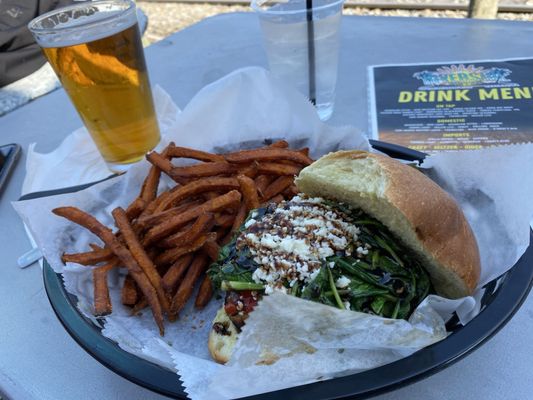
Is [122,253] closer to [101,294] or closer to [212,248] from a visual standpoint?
[101,294]

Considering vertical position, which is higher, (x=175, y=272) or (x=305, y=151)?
(x=305, y=151)

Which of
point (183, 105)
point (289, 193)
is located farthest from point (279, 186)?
point (183, 105)

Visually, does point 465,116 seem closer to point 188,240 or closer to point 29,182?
point 188,240

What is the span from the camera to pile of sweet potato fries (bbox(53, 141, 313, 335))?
3.83ft

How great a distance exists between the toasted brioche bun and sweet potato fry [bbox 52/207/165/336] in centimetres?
14

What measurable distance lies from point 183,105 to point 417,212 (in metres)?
1.47

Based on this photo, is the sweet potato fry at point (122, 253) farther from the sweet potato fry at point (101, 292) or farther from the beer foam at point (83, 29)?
the beer foam at point (83, 29)

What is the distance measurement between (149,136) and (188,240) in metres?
0.69

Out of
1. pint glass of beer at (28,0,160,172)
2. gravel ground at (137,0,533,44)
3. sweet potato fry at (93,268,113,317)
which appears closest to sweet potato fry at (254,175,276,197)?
sweet potato fry at (93,268,113,317)

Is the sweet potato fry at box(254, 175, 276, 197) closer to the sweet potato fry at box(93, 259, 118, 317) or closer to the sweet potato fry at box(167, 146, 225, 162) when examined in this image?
the sweet potato fry at box(167, 146, 225, 162)

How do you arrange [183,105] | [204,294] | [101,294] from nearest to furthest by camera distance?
[101,294] → [204,294] → [183,105]

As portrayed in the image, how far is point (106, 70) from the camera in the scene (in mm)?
1546

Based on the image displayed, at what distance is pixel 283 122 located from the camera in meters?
1.57

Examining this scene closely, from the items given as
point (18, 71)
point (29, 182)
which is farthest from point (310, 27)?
point (18, 71)
